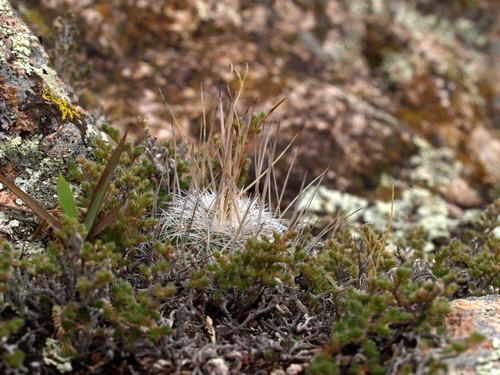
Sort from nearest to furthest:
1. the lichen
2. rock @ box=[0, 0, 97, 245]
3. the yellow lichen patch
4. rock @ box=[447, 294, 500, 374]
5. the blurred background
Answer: rock @ box=[447, 294, 500, 374]
rock @ box=[0, 0, 97, 245]
the yellow lichen patch
the blurred background
the lichen

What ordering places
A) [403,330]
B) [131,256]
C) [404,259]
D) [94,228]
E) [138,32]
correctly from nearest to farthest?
1. [403,330]
2. [94,228]
3. [131,256]
4. [404,259]
5. [138,32]

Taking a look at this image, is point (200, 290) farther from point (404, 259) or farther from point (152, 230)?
point (404, 259)

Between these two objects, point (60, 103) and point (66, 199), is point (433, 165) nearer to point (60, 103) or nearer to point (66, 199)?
point (60, 103)

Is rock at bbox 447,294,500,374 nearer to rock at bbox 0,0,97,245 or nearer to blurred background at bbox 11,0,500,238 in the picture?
rock at bbox 0,0,97,245

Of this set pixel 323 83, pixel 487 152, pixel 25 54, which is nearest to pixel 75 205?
pixel 25 54

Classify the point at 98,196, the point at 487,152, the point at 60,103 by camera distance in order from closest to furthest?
the point at 98,196 < the point at 60,103 < the point at 487,152

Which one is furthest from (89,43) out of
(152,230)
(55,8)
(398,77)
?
(398,77)

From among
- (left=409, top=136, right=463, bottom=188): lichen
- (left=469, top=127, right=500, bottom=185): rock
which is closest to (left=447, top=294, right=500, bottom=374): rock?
(left=409, top=136, right=463, bottom=188): lichen
